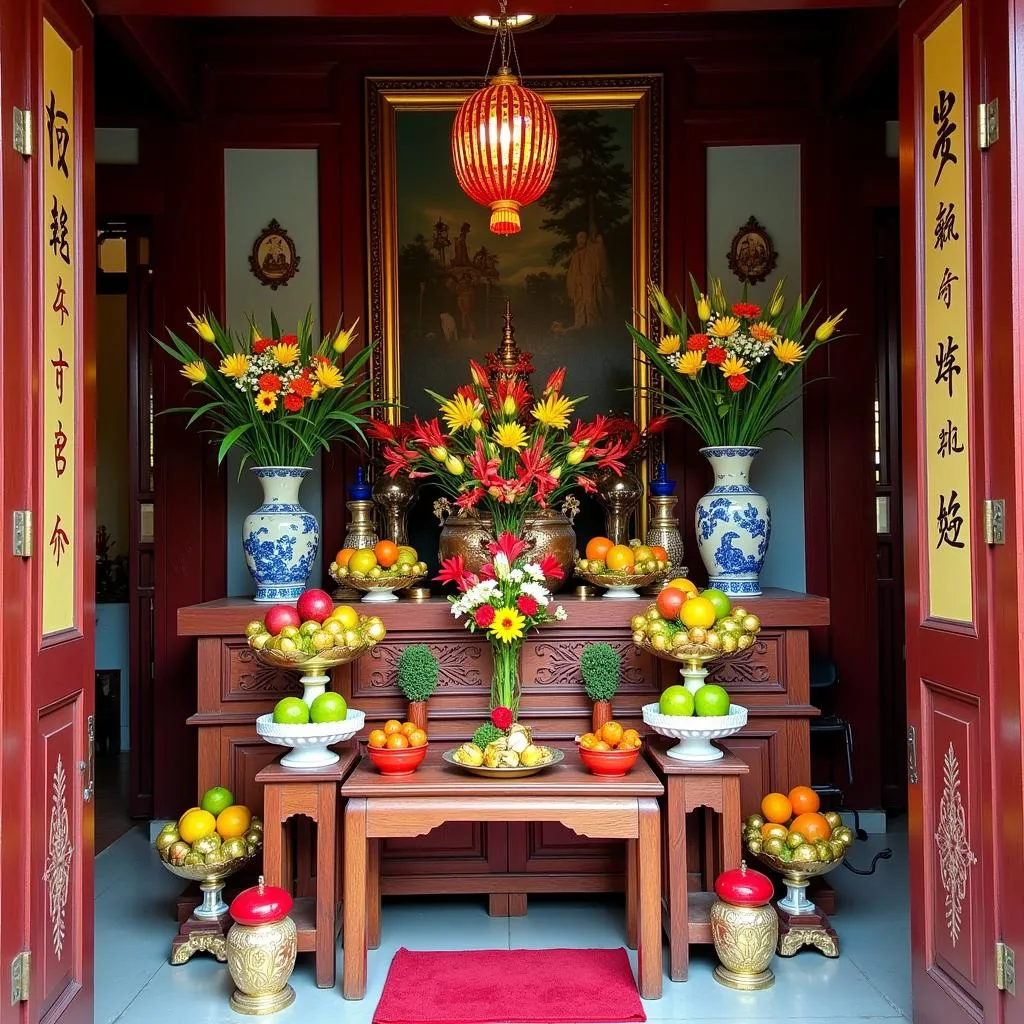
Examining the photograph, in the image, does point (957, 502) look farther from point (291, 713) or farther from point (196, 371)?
point (196, 371)

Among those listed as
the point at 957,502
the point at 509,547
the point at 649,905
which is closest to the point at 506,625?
the point at 509,547

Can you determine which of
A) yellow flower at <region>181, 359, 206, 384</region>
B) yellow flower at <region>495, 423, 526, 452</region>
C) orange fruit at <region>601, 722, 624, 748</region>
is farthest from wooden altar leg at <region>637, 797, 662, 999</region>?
yellow flower at <region>181, 359, 206, 384</region>

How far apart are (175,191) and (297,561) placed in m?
1.72

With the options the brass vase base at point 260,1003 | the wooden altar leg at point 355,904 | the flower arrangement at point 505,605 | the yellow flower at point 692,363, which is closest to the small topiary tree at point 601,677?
the flower arrangement at point 505,605

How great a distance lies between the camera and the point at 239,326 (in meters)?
4.29

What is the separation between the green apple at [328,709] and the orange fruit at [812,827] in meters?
1.42

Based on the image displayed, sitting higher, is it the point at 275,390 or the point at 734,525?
the point at 275,390

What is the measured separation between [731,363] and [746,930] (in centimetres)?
178

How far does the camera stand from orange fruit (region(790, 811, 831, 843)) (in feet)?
10.3

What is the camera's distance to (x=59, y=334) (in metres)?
2.48

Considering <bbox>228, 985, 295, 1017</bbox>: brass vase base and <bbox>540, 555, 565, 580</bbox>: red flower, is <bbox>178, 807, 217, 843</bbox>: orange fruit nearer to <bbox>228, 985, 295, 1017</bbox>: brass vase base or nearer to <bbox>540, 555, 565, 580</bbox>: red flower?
<bbox>228, 985, 295, 1017</bbox>: brass vase base

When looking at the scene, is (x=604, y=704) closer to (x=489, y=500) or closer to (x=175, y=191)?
(x=489, y=500)

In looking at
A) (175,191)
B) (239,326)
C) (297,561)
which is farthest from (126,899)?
(175,191)

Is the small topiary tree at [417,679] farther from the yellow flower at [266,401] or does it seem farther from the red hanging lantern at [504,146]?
the red hanging lantern at [504,146]
